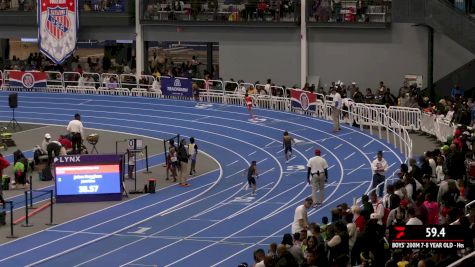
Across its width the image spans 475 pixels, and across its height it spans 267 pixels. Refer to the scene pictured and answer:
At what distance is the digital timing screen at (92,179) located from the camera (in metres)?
35.9

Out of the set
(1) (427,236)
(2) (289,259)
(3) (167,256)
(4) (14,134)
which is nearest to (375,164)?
(3) (167,256)

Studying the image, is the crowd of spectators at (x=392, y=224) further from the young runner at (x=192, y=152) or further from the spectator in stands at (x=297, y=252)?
the young runner at (x=192, y=152)

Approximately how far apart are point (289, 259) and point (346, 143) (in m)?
22.5

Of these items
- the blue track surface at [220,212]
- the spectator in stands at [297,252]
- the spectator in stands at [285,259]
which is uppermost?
the spectator in stands at [285,259]

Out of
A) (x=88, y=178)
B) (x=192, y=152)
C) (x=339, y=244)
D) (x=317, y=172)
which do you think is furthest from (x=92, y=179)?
(x=339, y=244)

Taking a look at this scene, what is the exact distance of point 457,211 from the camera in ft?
69.9

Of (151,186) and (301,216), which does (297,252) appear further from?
(151,186)

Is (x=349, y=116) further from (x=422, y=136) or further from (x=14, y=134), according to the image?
(x=14, y=134)

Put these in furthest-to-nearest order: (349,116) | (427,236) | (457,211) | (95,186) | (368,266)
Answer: (349,116) < (95,186) < (457,211) < (368,266) < (427,236)

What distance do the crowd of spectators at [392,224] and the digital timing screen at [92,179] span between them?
36.3 ft

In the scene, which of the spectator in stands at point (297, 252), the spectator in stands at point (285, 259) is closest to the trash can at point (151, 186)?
the spectator in stands at point (297, 252)

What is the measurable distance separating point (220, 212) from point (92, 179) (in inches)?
179

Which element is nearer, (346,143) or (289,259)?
(289,259)

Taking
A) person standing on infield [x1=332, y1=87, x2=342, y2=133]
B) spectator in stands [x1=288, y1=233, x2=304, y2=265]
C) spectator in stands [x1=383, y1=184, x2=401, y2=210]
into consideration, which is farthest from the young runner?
spectator in stands [x1=288, y1=233, x2=304, y2=265]
